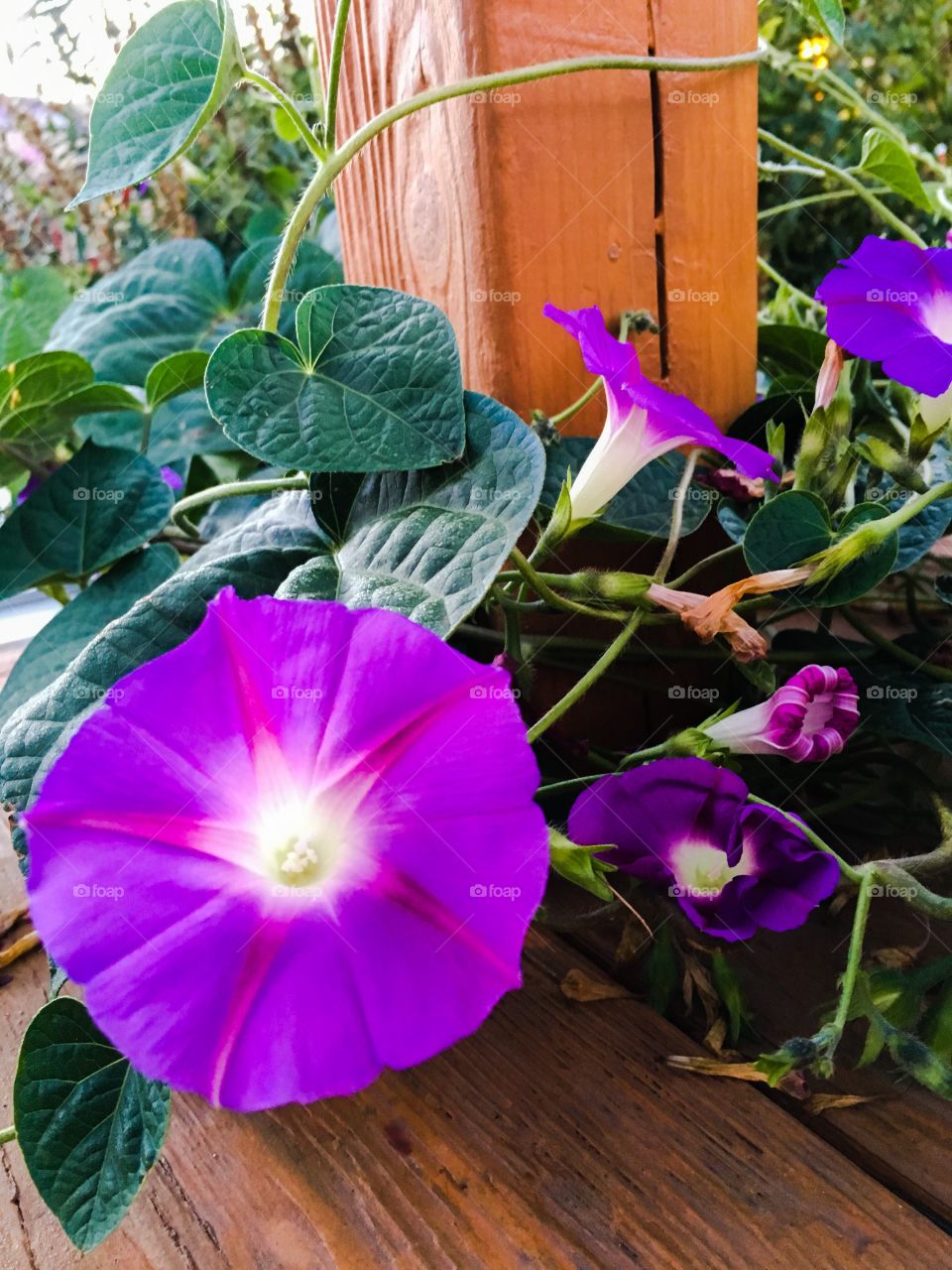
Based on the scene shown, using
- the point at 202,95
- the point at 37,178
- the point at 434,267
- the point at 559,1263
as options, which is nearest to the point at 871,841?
the point at 559,1263

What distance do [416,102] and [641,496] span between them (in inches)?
10.3

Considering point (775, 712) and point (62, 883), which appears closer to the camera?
point (62, 883)

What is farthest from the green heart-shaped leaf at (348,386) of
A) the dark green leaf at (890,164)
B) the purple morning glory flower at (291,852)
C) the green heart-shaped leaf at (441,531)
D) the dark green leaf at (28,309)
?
the dark green leaf at (28,309)

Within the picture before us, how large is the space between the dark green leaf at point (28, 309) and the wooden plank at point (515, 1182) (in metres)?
0.72

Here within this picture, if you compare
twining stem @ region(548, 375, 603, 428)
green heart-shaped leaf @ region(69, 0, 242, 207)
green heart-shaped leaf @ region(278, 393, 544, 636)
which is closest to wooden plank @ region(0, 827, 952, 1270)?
green heart-shaped leaf @ region(278, 393, 544, 636)

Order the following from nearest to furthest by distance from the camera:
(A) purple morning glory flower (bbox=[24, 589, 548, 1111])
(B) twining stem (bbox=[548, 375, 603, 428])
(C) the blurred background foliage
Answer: (A) purple morning glory flower (bbox=[24, 589, 548, 1111]) < (B) twining stem (bbox=[548, 375, 603, 428]) < (C) the blurred background foliage

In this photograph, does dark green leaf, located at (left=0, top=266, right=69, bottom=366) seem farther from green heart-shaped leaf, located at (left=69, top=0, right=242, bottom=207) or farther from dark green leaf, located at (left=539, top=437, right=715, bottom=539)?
dark green leaf, located at (left=539, top=437, right=715, bottom=539)

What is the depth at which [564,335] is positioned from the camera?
590 millimetres

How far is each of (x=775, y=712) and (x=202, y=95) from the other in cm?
46

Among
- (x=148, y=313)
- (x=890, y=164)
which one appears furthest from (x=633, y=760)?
(x=148, y=313)

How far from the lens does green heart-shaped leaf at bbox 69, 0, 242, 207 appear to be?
20.0 inches

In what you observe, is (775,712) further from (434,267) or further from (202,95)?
(202,95)

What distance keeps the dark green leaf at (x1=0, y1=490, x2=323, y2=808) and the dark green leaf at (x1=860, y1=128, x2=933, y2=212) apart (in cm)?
55

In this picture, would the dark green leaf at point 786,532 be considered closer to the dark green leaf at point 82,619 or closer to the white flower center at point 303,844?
the white flower center at point 303,844
